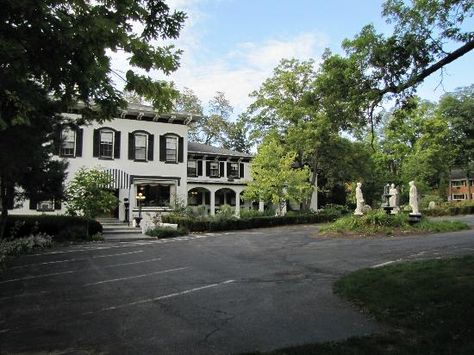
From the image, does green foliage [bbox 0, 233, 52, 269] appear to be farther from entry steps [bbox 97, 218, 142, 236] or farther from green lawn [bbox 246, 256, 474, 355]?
green lawn [bbox 246, 256, 474, 355]

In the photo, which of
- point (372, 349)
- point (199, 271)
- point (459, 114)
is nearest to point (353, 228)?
point (199, 271)

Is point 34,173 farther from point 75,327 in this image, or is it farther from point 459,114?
point 459,114

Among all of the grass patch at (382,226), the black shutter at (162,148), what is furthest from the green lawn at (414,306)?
the black shutter at (162,148)

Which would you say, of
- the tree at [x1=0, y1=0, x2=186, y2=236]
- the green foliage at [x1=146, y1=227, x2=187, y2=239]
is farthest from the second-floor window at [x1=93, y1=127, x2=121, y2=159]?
the tree at [x1=0, y1=0, x2=186, y2=236]

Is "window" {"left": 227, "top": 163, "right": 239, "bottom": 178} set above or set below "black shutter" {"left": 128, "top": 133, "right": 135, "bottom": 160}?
below

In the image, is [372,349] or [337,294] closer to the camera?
[372,349]

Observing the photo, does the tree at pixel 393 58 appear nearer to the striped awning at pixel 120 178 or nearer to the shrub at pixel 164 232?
the shrub at pixel 164 232

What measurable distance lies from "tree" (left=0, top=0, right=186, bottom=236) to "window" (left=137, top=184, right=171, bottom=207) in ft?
82.8

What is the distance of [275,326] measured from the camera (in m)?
6.65

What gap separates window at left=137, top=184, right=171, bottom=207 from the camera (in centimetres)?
3316

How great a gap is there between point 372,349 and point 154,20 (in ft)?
16.6

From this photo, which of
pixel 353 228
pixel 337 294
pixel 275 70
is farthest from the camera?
pixel 275 70

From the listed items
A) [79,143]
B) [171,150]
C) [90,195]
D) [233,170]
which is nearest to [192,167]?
[233,170]

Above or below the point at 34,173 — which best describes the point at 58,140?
above
